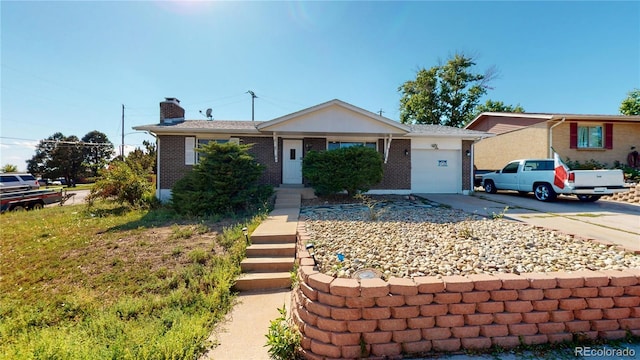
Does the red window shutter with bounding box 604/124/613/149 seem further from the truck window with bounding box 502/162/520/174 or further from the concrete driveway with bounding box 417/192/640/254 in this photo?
the truck window with bounding box 502/162/520/174

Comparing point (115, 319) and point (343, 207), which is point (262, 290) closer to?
point (115, 319)

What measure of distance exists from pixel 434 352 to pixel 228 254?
11.3 ft

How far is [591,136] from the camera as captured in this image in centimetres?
1344

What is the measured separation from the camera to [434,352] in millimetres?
2145

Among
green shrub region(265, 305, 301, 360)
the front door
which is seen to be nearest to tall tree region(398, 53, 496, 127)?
the front door

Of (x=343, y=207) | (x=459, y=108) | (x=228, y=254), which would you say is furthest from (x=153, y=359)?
(x=459, y=108)

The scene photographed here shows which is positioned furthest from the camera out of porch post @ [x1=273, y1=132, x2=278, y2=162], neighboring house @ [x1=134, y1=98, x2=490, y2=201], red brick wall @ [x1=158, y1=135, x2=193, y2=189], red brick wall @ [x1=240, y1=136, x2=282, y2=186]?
red brick wall @ [x1=240, y1=136, x2=282, y2=186]

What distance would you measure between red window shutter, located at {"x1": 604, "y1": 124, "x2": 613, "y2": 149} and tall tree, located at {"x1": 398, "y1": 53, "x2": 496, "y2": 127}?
487 inches

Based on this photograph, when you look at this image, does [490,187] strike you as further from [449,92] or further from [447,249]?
[449,92]

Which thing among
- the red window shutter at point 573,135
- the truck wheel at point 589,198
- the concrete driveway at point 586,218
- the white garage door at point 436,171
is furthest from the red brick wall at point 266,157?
the red window shutter at point 573,135

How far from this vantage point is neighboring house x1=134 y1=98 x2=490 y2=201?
9.87m

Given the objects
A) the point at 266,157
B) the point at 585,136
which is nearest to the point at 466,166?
the point at 585,136

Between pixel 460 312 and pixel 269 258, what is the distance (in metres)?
2.89
